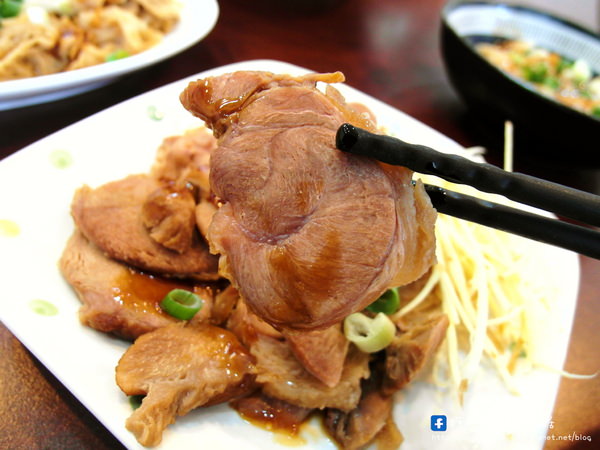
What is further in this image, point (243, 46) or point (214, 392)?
point (243, 46)

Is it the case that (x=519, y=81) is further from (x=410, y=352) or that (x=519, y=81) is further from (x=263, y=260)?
(x=263, y=260)

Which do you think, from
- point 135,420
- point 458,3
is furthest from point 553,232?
point 458,3

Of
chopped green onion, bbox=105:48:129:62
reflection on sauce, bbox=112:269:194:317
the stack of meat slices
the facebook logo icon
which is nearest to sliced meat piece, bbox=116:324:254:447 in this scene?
the stack of meat slices

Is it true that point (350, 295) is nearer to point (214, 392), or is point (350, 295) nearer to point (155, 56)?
point (214, 392)

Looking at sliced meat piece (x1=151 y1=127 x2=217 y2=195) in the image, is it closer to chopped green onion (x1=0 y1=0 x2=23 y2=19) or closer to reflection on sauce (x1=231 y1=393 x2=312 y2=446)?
reflection on sauce (x1=231 y1=393 x2=312 y2=446)

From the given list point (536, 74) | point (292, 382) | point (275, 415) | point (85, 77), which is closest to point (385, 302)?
point (292, 382)
